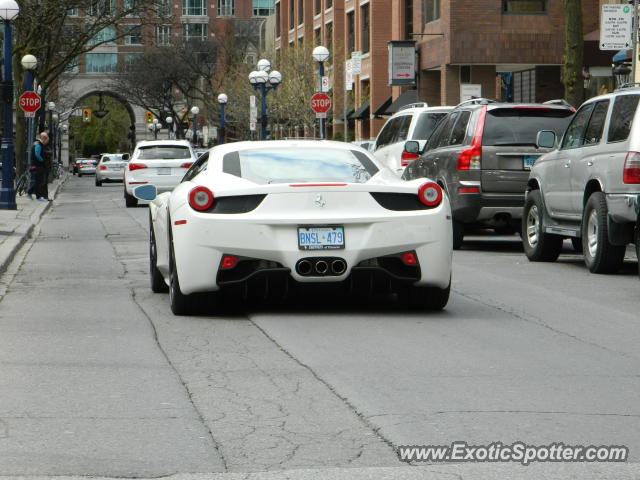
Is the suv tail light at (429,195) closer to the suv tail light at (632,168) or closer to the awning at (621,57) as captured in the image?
the suv tail light at (632,168)

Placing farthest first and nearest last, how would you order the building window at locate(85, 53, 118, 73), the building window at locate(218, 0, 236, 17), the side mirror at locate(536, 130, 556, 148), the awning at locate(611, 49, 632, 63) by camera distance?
the building window at locate(85, 53, 118, 73)
the building window at locate(218, 0, 236, 17)
the awning at locate(611, 49, 632, 63)
the side mirror at locate(536, 130, 556, 148)

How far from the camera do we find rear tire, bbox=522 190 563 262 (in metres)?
15.1

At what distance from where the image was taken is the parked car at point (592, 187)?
12938mm

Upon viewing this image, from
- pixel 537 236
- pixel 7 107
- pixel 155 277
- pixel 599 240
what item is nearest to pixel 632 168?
pixel 599 240

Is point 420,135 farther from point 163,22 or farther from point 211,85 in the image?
point 211,85

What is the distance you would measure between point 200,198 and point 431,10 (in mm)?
39953

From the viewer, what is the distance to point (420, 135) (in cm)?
2134

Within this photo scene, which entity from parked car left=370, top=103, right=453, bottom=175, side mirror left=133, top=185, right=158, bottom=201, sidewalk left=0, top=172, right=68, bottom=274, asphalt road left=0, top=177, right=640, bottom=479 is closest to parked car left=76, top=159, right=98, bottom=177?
sidewalk left=0, top=172, right=68, bottom=274

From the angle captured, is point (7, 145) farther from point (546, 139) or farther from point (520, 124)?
point (546, 139)

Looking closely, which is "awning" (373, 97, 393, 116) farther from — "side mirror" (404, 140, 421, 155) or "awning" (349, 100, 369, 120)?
"side mirror" (404, 140, 421, 155)

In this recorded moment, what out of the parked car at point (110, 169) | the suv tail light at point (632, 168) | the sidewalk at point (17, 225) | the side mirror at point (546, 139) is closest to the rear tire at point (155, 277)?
the sidewalk at point (17, 225)

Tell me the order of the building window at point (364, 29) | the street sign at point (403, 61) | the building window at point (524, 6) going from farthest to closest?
the building window at point (364, 29) → the street sign at point (403, 61) → the building window at point (524, 6)

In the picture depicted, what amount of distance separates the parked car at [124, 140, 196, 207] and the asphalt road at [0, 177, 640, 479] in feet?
64.7

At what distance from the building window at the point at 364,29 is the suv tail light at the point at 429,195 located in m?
52.5
